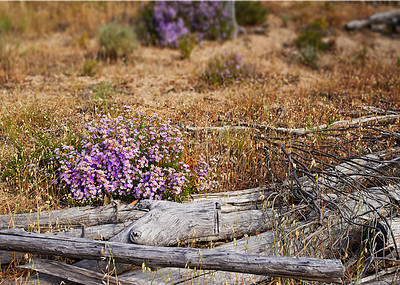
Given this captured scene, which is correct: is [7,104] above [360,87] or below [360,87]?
above

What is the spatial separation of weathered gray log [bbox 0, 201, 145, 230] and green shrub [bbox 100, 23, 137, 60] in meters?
6.00

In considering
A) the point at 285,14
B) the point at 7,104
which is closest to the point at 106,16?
the point at 285,14

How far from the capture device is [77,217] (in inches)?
140

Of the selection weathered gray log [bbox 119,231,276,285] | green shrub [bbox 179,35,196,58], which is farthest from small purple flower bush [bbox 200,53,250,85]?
weathered gray log [bbox 119,231,276,285]

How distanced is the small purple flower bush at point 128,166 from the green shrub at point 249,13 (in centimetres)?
928

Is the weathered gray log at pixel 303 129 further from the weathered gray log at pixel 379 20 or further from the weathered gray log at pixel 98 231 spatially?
the weathered gray log at pixel 379 20

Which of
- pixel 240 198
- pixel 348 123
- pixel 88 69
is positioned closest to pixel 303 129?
pixel 348 123

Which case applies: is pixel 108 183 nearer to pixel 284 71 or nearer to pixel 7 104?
pixel 7 104

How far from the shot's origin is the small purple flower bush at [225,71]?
736cm

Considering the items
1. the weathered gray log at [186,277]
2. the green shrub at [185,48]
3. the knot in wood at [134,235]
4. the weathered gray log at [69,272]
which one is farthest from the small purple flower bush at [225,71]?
the weathered gray log at [69,272]

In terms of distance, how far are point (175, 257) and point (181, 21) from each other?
8.64 metres

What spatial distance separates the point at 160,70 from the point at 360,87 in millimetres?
4402

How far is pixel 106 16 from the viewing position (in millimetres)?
12047

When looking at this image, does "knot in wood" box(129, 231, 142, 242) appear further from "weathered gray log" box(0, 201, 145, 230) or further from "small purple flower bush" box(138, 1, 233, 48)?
"small purple flower bush" box(138, 1, 233, 48)
